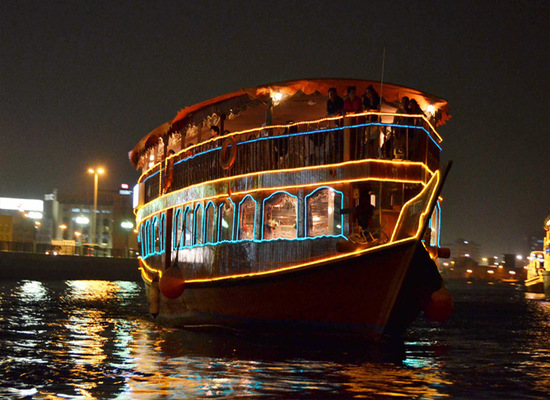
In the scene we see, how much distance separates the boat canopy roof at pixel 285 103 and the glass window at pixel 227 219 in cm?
210

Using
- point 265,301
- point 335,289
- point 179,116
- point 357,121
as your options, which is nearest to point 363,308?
point 335,289

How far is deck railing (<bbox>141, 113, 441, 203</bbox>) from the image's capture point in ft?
46.1

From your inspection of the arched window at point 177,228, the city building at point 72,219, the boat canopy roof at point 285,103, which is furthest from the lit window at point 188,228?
the city building at point 72,219

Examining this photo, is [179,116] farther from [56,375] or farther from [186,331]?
[56,375]

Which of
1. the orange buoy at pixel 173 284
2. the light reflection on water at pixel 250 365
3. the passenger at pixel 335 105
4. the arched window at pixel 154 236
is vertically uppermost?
the passenger at pixel 335 105

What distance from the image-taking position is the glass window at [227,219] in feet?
54.1

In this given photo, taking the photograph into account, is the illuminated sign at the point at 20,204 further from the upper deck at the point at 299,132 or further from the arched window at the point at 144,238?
the upper deck at the point at 299,132

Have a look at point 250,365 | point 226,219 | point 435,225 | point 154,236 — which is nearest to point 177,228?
point 226,219

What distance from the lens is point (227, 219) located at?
54.9 ft

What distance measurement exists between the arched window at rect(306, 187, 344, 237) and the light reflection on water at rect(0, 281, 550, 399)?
218 centimetres

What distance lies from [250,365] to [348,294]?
8.08 ft

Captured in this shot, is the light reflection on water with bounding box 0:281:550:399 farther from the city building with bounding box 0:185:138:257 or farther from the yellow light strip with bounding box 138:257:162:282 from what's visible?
the city building with bounding box 0:185:138:257

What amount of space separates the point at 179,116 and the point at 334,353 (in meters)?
8.09

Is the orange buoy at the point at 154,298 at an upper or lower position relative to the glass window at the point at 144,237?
lower
